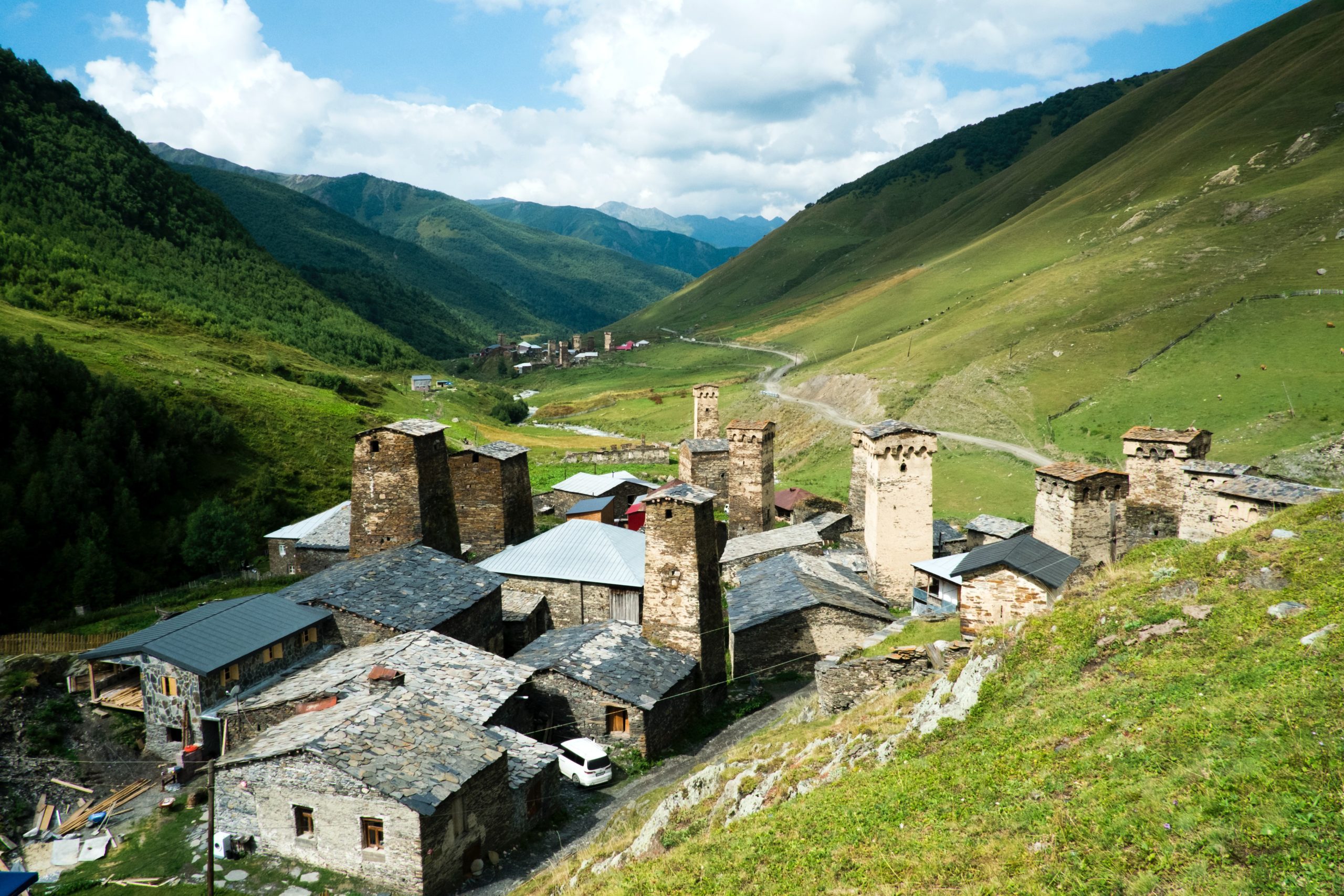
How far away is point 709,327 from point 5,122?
129743mm

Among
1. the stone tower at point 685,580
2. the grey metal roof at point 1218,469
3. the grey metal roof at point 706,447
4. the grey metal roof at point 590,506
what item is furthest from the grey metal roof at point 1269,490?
the grey metal roof at point 590,506

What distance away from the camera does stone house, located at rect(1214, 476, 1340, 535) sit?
25016 mm

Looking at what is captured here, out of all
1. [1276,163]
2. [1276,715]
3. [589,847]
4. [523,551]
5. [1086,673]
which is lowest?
[589,847]

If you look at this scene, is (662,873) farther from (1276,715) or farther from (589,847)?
(1276,715)

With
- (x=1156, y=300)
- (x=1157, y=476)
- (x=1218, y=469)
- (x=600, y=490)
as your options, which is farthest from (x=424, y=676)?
(x=1156, y=300)

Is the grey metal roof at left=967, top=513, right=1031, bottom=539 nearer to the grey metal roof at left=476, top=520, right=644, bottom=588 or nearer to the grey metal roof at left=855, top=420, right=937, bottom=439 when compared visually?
the grey metal roof at left=855, top=420, right=937, bottom=439

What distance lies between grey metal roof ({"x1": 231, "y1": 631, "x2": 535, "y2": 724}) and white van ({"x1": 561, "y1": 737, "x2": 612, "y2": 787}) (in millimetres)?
2367

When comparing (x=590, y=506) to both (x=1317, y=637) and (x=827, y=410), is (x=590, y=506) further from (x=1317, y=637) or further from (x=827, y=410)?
(x=1317, y=637)

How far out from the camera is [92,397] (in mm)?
47938

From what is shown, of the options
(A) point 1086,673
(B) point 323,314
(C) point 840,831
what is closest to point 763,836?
(C) point 840,831

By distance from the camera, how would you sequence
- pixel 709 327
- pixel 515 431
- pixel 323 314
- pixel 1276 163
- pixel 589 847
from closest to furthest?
pixel 589 847 < pixel 1276 163 < pixel 515 431 < pixel 323 314 < pixel 709 327

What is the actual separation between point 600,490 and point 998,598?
3478 cm

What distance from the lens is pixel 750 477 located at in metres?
41.5

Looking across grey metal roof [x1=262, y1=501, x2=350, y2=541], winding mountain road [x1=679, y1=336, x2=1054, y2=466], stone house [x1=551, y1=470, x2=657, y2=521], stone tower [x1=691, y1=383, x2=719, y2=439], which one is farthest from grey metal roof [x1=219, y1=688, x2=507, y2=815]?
stone tower [x1=691, y1=383, x2=719, y2=439]
